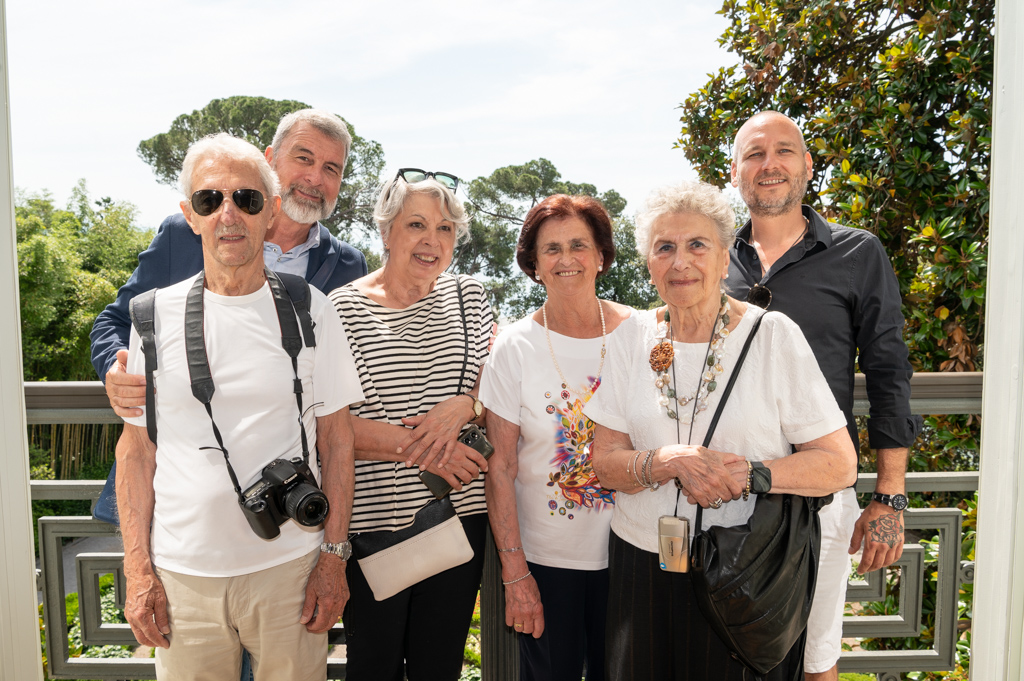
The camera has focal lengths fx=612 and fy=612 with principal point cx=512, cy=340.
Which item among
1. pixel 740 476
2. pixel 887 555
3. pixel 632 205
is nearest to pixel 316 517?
pixel 740 476

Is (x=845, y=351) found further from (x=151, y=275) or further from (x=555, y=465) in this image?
(x=151, y=275)

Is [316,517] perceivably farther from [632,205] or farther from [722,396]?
Answer: [632,205]

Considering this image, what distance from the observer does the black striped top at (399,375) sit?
169 cm

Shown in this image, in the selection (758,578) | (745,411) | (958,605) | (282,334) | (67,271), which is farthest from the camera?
(67,271)

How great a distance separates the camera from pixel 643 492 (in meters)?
1.50

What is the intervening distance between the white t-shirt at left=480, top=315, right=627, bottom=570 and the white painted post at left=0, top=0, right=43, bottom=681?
4.58 feet

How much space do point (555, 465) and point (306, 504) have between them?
0.65 metres

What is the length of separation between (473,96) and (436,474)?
2885cm

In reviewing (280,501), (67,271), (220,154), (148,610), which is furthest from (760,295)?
(67,271)

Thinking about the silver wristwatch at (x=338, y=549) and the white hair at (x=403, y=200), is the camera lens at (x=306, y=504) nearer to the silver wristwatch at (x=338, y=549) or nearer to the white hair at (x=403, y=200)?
the silver wristwatch at (x=338, y=549)

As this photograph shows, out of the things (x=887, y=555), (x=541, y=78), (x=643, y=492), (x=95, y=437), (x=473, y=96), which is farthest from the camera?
(x=473, y=96)

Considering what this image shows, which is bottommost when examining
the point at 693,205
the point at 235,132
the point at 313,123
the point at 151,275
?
the point at 151,275

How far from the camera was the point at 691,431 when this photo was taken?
1449mm

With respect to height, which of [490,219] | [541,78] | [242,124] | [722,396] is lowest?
[722,396]
